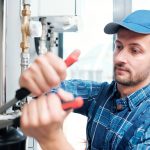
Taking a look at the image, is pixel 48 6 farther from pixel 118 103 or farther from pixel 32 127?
pixel 32 127

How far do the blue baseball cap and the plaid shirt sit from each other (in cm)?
25

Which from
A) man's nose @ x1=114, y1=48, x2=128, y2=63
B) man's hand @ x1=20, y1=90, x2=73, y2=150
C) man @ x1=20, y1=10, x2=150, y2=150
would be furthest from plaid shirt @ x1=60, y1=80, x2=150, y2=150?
man's hand @ x1=20, y1=90, x2=73, y2=150

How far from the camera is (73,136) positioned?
60.9 inches

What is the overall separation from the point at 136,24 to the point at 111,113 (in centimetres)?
40

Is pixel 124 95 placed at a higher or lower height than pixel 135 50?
lower

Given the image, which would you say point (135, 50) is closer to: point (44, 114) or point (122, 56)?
point (122, 56)

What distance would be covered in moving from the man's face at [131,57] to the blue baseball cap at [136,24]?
27mm

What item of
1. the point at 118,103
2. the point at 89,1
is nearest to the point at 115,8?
the point at 89,1

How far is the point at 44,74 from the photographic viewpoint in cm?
35

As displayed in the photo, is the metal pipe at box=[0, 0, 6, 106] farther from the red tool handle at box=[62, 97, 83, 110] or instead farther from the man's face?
the red tool handle at box=[62, 97, 83, 110]

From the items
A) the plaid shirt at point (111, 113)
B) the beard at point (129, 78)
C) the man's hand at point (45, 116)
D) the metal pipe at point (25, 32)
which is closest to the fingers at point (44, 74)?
the man's hand at point (45, 116)

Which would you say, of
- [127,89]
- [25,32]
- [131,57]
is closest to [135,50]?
[131,57]

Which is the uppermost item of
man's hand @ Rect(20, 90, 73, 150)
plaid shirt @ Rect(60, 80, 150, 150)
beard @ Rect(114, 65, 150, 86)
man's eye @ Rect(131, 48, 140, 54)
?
man's eye @ Rect(131, 48, 140, 54)

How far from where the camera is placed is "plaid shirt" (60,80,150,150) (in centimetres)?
99
